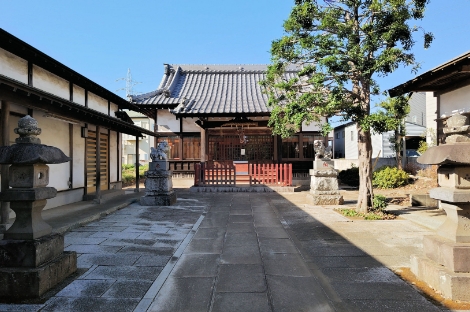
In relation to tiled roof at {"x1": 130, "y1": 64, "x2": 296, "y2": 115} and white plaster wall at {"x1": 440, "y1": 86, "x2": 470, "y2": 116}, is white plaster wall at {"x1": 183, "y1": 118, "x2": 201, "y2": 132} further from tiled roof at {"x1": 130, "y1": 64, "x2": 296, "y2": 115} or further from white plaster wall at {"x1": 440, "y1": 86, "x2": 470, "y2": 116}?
white plaster wall at {"x1": 440, "y1": 86, "x2": 470, "y2": 116}

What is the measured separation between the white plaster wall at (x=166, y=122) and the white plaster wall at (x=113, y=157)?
17.5 ft

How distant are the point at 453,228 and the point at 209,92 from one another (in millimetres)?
19153

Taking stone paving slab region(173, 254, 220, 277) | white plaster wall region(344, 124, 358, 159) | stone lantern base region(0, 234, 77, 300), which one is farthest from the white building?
white plaster wall region(344, 124, 358, 159)

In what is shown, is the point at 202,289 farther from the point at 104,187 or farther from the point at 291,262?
the point at 104,187

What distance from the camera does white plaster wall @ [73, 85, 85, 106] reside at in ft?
35.3

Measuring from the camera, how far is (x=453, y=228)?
3855mm

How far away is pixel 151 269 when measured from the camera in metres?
4.58

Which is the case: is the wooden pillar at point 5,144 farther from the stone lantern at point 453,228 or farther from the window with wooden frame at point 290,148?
the window with wooden frame at point 290,148

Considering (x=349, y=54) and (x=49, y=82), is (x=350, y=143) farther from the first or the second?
(x=49, y=82)

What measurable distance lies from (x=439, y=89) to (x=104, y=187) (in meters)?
14.2

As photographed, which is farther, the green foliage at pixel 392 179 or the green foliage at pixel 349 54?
the green foliage at pixel 392 179

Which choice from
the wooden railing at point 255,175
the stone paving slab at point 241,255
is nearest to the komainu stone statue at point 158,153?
the wooden railing at point 255,175

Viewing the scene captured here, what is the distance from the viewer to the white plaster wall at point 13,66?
722cm

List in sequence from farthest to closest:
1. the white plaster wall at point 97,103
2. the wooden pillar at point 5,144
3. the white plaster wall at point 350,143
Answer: the white plaster wall at point 350,143 < the white plaster wall at point 97,103 < the wooden pillar at point 5,144
